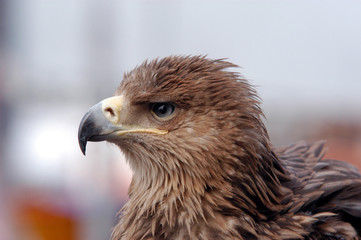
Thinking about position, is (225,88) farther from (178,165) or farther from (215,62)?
(178,165)

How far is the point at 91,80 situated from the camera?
10789mm

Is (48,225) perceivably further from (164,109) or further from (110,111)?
(164,109)

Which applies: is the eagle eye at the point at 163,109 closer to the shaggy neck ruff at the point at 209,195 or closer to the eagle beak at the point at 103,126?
the eagle beak at the point at 103,126

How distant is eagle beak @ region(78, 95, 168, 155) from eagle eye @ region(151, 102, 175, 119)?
9cm

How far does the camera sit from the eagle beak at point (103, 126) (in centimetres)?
302

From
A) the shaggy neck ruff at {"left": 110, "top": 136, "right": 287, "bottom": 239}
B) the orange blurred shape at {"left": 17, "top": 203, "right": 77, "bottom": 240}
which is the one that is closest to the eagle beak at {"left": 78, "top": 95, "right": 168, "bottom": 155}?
the shaggy neck ruff at {"left": 110, "top": 136, "right": 287, "bottom": 239}

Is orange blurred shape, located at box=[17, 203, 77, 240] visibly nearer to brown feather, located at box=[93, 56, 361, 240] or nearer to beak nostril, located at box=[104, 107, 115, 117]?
brown feather, located at box=[93, 56, 361, 240]

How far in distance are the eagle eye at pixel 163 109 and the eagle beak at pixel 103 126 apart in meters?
0.09

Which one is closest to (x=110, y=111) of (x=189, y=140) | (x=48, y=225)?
(x=189, y=140)

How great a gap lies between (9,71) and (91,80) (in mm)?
3564

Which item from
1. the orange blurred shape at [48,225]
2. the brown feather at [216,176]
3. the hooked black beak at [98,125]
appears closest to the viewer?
the brown feather at [216,176]

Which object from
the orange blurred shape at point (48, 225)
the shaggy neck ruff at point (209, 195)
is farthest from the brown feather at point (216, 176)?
the orange blurred shape at point (48, 225)

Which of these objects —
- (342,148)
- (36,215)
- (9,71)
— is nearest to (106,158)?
(36,215)

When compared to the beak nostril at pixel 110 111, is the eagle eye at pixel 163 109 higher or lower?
higher
